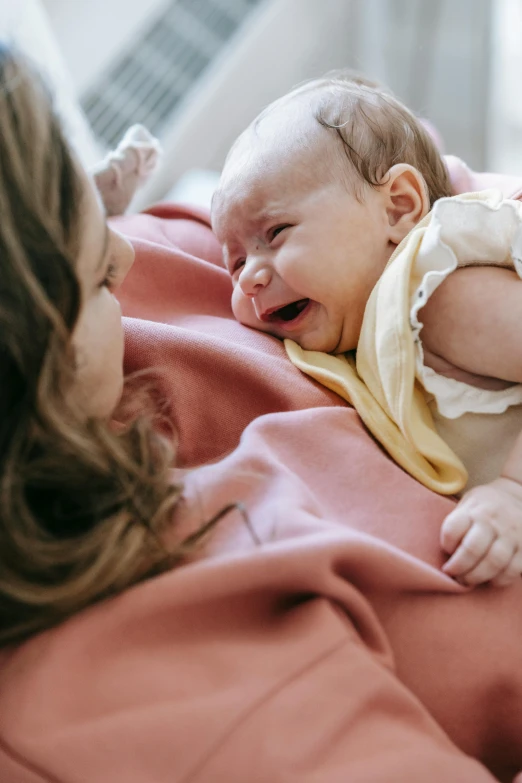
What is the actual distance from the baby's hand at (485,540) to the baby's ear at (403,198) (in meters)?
0.35

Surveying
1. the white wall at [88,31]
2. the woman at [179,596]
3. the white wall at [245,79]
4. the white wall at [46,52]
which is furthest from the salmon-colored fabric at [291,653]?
the white wall at [88,31]

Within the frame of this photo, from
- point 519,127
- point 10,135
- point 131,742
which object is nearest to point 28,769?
point 131,742

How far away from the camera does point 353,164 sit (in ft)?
2.71

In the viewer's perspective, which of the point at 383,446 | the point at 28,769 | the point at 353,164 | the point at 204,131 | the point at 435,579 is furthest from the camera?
the point at 204,131

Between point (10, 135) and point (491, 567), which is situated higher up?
point (10, 135)

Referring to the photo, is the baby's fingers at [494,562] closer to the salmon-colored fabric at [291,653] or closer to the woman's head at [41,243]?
the salmon-colored fabric at [291,653]

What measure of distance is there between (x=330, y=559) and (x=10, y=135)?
1.27 ft

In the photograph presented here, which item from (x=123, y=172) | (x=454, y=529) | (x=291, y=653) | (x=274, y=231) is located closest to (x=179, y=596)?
(x=291, y=653)

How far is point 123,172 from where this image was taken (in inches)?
43.4

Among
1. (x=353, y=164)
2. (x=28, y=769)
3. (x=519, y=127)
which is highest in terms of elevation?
(x=353, y=164)

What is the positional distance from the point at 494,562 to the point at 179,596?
27 centimetres

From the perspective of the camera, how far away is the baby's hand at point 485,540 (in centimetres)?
60

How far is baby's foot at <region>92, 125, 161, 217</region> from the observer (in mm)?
1092

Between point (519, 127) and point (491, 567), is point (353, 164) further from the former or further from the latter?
point (519, 127)
